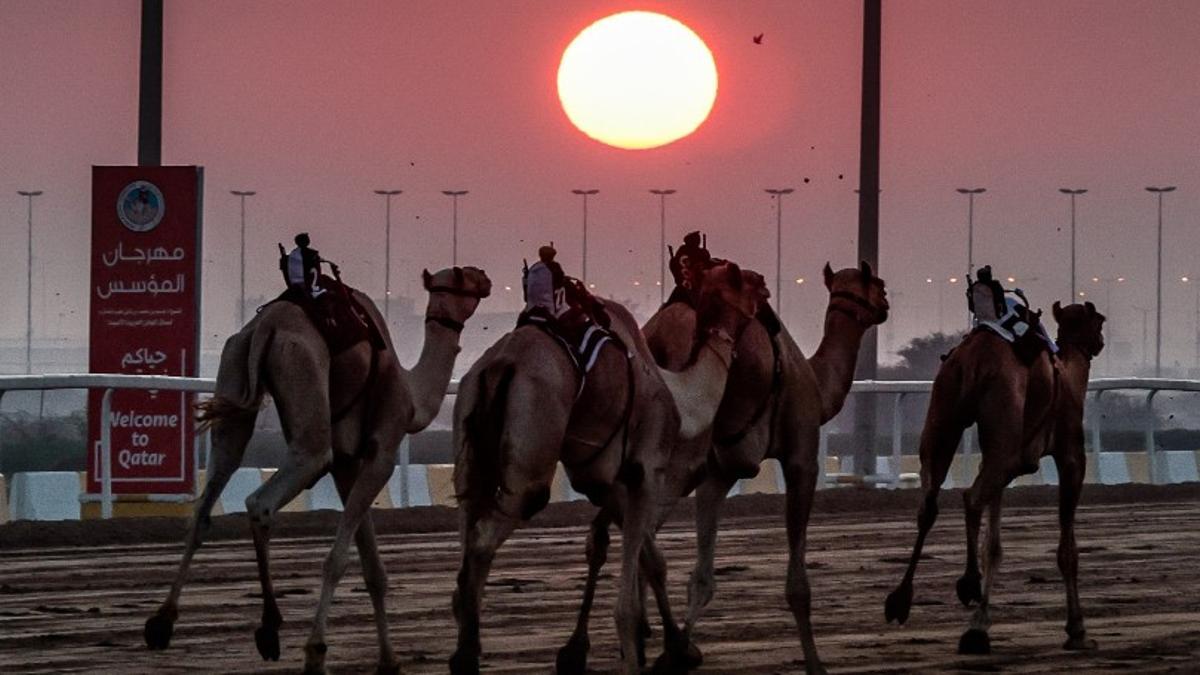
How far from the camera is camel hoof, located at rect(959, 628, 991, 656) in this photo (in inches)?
621

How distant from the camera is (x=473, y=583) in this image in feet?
42.4

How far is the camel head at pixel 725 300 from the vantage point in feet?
48.2

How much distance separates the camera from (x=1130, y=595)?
2000cm

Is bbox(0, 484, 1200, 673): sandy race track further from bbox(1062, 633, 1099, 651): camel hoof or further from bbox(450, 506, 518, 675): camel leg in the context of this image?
bbox(450, 506, 518, 675): camel leg

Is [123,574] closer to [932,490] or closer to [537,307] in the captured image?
[932,490]

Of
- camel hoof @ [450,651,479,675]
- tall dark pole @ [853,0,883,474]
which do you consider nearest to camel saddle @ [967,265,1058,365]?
camel hoof @ [450,651,479,675]

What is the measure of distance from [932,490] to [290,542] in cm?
886

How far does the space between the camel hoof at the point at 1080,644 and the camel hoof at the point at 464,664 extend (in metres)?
4.61

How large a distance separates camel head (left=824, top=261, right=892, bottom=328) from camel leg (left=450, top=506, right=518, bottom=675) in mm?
4076

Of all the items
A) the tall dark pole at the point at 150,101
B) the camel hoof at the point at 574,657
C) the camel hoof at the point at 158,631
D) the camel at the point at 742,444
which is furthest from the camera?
the tall dark pole at the point at 150,101

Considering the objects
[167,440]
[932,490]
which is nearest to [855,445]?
[167,440]

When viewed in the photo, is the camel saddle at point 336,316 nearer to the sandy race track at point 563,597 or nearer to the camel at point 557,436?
the camel at point 557,436

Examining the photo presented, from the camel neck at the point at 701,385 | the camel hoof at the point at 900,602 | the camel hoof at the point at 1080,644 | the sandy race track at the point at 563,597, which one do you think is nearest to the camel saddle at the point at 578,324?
the camel neck at the point at 701,385

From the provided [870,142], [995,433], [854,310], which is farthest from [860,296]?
[870,142]
